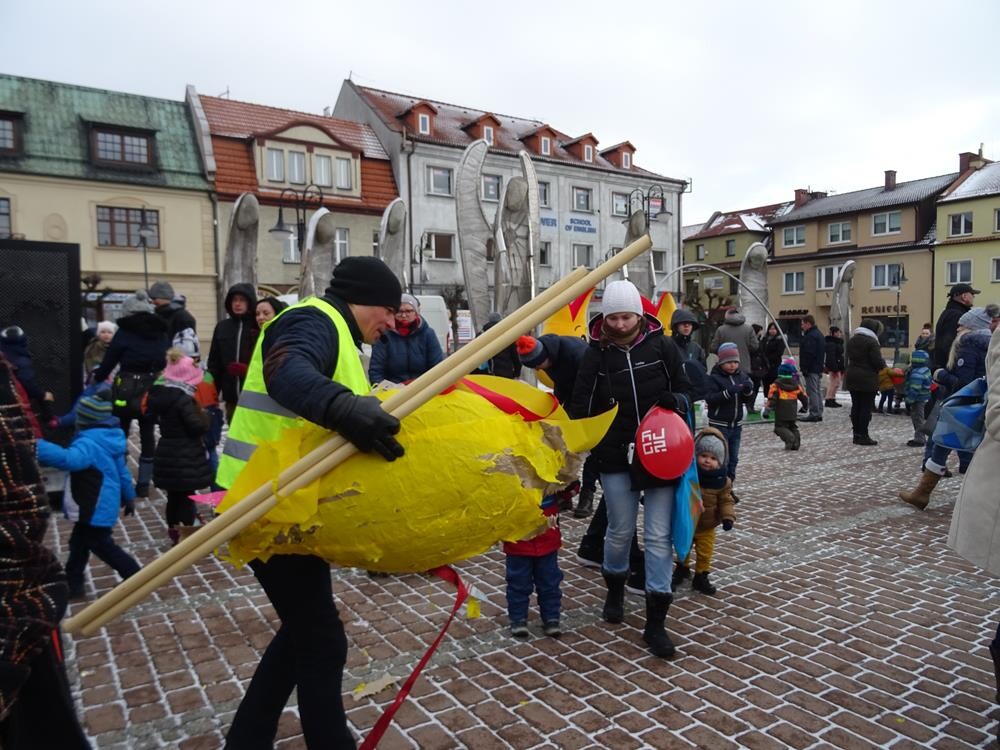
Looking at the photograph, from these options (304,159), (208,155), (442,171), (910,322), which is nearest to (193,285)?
(208,155)

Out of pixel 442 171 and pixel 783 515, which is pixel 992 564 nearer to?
pixel 783 515

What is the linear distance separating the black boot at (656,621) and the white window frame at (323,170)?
91.8ft

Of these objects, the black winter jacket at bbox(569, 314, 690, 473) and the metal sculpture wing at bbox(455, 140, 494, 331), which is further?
the metal sculpture wing at bbox(455, 140, 494, 331)

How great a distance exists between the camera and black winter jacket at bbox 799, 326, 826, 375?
13.8 m

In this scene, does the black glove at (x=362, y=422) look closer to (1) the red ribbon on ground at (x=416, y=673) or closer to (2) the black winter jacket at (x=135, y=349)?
(1) the red ribbon on ground at (x=416, y=673)

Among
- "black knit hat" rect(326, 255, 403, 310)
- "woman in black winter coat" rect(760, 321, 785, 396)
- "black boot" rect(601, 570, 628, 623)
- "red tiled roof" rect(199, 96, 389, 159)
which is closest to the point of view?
"black knit hat" rect(326, 255, 403, 310)

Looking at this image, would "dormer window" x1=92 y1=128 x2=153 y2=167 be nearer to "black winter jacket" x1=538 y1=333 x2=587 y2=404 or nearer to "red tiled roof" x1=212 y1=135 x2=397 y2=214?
"red tiled roof" x1=212 y1=135 x2=397 y2=214

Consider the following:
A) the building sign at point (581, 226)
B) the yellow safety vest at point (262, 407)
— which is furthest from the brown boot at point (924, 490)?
the building sign at point (581, 226)

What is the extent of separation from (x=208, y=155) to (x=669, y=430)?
2739 centimetres

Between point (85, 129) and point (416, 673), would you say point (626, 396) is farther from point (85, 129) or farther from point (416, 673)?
point (85, 129)

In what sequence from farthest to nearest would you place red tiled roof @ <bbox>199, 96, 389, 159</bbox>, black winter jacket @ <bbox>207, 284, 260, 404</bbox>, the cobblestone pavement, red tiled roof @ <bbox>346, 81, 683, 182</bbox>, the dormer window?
red tiled roof @ <bbox>346, 81, 683, 182</bbox> < red tiled roof @ <bbox>199, 96, 389, 159</bbox> < the dormer window < black winter jacket @ <bbox>207, 284, 260, 404</bbox> < the cobblestone pavement

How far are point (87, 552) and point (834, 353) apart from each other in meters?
15.1

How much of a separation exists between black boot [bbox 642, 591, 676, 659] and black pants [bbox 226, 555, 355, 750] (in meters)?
1.90

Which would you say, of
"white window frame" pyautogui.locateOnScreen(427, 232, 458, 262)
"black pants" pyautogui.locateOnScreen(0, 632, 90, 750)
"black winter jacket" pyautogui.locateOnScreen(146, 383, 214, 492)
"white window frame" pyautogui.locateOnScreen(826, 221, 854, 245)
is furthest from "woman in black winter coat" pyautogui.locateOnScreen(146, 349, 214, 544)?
"white window frame" pyautogui.locateOnScreen(826, 221, 854, 245)
